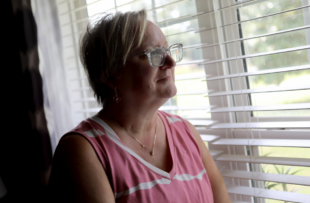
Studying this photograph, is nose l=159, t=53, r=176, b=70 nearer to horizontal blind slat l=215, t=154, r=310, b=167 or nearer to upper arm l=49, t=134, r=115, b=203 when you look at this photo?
upper arm l=49, t=134, r=115, b=203

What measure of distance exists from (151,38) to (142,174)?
1.67 ft

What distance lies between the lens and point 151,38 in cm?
111

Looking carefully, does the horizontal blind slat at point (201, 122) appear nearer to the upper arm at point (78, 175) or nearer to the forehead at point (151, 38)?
the forehead at point (151, 38)

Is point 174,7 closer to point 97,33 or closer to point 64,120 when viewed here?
point 97,33

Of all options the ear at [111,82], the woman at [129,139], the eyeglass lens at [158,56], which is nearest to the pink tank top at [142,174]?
the woman at [129,139]

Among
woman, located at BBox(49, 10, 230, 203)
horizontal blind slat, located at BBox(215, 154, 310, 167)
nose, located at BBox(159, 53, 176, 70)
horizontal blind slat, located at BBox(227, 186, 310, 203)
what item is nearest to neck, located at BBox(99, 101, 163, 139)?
woman, located at BBox(49, 10, 230, 203)

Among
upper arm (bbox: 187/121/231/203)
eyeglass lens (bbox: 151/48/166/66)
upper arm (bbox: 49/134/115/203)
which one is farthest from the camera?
upper arm (bbox: 187/121/231/203)

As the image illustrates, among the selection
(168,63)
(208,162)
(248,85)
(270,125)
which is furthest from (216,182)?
(168,63)

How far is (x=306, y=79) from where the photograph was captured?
1171 millimetres

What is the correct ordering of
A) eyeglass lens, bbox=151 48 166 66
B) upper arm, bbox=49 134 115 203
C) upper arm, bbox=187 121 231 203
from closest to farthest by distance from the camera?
upper arm, bbox=49 134 115 203, eyeglass lens, bbox=151 48 166 66, upper arm, bbox=187 121 231 203

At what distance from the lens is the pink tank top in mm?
1038

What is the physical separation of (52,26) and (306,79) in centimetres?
142

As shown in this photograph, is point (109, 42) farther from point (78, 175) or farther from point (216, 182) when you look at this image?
point (216, 182)

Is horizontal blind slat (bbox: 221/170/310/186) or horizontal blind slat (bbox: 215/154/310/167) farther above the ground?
horizontal blind slat (bbox: 215/154/310/167)
